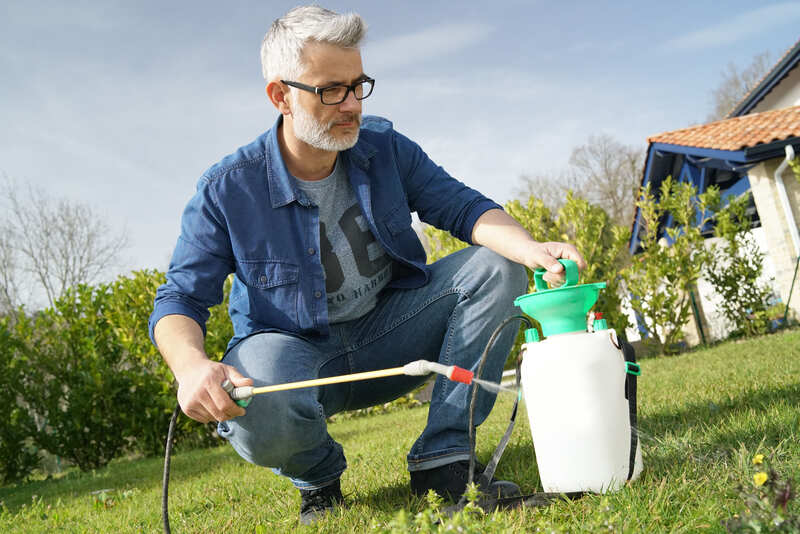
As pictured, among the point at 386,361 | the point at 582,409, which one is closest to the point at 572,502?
the point at 582,409

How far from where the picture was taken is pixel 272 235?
2.48 metres

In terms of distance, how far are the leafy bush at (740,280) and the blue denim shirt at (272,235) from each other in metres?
7.77

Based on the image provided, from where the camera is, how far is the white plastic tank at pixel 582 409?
5.88 ft

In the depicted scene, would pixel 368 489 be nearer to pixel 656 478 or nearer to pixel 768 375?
pixel 656 478

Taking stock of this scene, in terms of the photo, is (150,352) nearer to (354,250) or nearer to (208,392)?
(354,250)

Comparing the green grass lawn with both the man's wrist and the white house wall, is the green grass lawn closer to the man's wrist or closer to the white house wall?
the man's wrist

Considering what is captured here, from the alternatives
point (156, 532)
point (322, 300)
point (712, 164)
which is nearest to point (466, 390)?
point (322, 300)

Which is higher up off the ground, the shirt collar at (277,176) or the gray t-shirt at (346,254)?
the shirt collar at (277,176)

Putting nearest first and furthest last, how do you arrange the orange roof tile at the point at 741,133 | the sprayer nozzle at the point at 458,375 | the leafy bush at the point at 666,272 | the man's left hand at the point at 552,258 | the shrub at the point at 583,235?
the sprayer nozzle at the point at 458,375 → the man's left hand at the point at 552,258 → the shrub at the point at 583,235 → the leafy bush at the point at 666,272 → the orange roof tile at the point at 741,133

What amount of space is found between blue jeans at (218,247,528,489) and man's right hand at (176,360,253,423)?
234mm

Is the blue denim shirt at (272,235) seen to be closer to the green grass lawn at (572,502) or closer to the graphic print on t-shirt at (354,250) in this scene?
the graphic print on t-shirt at (354,250)

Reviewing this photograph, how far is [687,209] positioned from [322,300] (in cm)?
790

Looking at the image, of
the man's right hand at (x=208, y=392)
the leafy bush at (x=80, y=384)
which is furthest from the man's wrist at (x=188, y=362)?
the leafy bush at (x=80, y=384)

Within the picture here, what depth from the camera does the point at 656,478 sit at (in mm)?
1879
